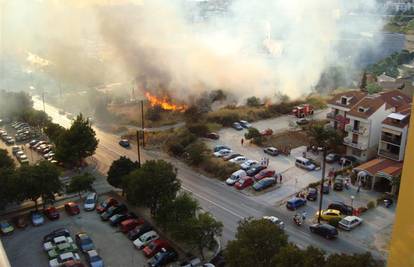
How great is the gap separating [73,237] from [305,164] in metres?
7.16

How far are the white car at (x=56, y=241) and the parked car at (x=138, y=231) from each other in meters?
1.32

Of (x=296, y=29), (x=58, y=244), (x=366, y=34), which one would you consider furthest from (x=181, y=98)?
(x=366, y=34)

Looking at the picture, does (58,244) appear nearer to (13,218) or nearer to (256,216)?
(13,218)

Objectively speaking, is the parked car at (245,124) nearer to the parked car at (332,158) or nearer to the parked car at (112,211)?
the parked car at (332,158)

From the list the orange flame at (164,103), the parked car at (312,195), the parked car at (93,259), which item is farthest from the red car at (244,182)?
the orange flame at (164,103)

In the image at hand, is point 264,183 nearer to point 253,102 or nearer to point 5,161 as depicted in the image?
point 5,161

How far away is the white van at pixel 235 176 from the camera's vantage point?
41.1ft

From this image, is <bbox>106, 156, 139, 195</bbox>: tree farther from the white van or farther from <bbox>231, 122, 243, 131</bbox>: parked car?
<bbox>231, 122, 243, 131</bbox>: parked car

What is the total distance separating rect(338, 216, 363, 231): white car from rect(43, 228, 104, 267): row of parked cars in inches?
216

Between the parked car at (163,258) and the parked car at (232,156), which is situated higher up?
the parked car at (232,156)

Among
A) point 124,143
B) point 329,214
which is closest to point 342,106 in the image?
point 329,214

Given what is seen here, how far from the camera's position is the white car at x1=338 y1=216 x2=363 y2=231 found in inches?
395

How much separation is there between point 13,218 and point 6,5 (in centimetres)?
1700

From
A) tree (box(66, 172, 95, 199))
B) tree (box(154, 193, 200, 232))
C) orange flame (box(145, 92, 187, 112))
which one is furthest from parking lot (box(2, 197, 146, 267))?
orange flame (box(145, 92, 187, 112))
